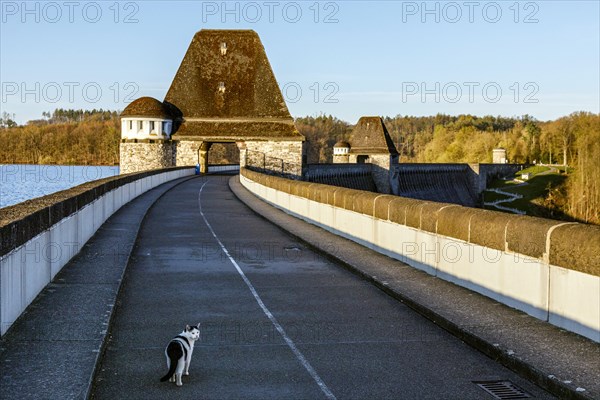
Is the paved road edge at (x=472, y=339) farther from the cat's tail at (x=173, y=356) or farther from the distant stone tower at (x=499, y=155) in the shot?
the distant stone tower at (x=499, y=155)

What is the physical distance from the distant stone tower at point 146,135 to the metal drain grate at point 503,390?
219 ft

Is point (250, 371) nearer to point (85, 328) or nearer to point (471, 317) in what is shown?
point (85, 328)

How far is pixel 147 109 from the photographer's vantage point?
7194 centimetres

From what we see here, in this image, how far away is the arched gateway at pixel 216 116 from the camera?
71.1m

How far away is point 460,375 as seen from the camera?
7.94 meters

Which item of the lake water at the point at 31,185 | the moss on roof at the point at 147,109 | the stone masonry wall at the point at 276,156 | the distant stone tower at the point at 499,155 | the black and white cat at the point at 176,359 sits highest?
the moss on roof at the point at 147,109

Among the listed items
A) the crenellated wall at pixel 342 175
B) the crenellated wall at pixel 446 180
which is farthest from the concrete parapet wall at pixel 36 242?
the crenellated wall at pixel 446 180

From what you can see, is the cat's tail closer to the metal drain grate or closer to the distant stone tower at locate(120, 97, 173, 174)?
the metal drain grate

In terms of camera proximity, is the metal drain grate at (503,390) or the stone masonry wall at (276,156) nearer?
the metal drain grate at (503,390)

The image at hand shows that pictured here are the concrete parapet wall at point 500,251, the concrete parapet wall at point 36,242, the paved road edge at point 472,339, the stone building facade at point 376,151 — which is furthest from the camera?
the stone building facade at point 376,151

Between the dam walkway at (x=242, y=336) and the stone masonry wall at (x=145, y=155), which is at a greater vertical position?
the stone masonry wall at (x=145, y=155)

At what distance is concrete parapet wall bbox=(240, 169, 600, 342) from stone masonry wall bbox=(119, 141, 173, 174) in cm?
5615

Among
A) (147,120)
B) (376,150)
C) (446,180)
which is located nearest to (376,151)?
(376,150)

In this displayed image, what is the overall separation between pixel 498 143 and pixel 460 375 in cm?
19742
